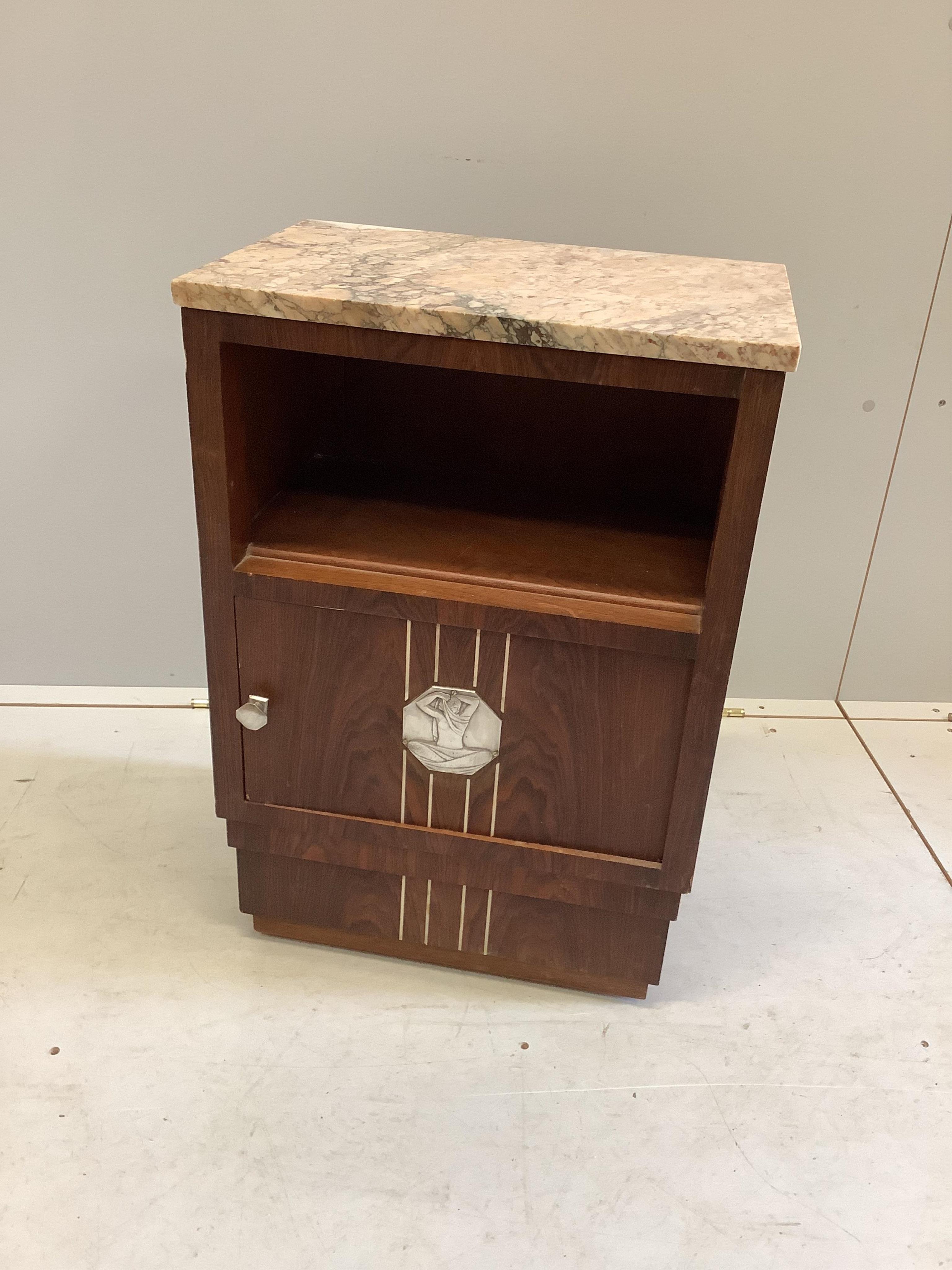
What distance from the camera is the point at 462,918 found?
137 cm

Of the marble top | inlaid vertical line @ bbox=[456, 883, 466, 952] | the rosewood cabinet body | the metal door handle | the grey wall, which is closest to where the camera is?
the marble top

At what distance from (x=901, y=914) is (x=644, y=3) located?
1.35 metres

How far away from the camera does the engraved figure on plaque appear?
47.7 inches

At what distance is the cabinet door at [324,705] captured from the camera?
3.93 feet

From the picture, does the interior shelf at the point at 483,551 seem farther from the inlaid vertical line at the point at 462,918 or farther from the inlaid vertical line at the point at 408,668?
the inlaid vertical line at the point at 462,918

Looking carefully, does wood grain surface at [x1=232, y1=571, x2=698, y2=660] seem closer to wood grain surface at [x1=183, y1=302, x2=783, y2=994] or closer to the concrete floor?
wood grain surface at [x1=183, y1=302, x2=783, y2=994]

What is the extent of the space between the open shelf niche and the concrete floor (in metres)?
0.56

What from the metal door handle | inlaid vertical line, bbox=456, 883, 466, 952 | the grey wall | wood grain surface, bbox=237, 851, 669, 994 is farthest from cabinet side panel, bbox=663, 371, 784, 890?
the grey wall

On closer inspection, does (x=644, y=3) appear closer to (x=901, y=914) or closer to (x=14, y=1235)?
(x=901, y=914)

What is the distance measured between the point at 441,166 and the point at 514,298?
0.62 m

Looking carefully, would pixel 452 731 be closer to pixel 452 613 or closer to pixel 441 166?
pixel 452 613

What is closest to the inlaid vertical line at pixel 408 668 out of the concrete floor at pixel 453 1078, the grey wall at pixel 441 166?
the concrete floor at pixel 453 1078

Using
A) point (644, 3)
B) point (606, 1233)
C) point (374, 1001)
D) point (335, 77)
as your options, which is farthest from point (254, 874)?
point (644, 3)

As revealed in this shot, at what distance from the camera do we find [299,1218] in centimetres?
109
